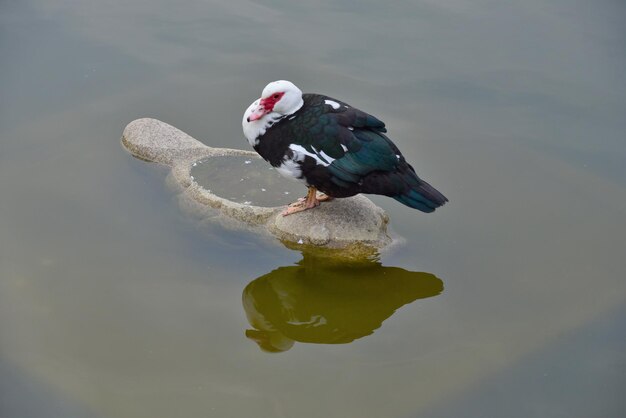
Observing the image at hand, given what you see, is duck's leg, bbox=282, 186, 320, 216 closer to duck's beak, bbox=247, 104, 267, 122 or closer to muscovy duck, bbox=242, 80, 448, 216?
muscovy duck, bbox=242, 80, 448, 216

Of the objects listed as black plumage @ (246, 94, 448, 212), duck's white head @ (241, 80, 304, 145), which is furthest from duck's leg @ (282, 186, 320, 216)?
duck's white head @ (241, 80, 304, 145)

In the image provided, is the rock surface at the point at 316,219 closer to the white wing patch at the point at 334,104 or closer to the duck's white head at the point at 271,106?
the duck's white head at the point at 271,106

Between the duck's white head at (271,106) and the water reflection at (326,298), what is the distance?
36.2 inches

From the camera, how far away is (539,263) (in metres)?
5.95

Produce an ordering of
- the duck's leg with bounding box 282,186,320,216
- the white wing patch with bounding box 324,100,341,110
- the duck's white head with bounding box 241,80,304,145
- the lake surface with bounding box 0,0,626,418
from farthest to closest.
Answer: the duck's leg with bounding box 282,186,320,216, the white wing patch with bounding box 324,100,341,110, the duck's white head with bounding box 241,80,304,145, the lake surface with bounding box 0,0,626,418

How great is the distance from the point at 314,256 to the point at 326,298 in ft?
1.35

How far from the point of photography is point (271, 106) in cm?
570

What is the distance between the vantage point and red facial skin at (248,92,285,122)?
18.6ft

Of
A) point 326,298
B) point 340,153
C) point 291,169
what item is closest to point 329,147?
point 340,153

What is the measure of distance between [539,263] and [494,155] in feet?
4.27

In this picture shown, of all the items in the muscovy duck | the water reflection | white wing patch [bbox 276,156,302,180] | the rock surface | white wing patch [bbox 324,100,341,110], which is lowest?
the water reflection

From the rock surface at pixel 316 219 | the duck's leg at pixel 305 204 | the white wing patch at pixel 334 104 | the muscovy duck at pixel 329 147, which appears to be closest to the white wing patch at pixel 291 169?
the muscovy duck at pixel 329 147

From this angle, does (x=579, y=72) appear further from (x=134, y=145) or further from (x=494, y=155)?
(x=134, y=145)

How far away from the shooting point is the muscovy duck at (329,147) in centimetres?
566
